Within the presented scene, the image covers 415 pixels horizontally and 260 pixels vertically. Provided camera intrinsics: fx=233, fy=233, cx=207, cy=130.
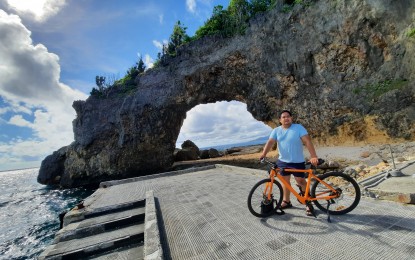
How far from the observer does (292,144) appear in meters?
5.25

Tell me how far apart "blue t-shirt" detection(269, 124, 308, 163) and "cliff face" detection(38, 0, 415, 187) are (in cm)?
1979

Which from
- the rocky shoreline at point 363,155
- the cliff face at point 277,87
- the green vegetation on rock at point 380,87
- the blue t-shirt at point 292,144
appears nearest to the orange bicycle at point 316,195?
the blue t-shirt at point 292,144

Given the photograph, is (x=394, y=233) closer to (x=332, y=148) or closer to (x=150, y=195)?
(x=150, y=195)

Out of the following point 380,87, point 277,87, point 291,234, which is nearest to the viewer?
point 291,234

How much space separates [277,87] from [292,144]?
2586 cm

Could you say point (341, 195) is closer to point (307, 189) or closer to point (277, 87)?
point (307, 189)

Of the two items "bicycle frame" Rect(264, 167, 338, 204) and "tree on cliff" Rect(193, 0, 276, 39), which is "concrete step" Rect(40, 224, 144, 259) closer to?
"bicycle frame" Rect(264, 167, 338, 204)

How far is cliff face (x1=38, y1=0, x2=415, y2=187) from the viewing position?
2014 cm

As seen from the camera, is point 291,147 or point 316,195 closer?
point 316,195

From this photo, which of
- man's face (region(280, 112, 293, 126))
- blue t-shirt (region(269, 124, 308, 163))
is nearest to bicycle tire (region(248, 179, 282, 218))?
A: blue t-shirt (region(269, 124, 308, 163))

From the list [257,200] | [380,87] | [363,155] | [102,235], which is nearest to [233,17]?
[380,87]

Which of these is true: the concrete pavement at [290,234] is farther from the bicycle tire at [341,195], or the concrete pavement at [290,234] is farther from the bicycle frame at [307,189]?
the bicycle frame at [307,189]

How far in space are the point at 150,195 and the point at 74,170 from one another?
36802mm

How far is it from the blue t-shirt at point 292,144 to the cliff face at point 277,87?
19.8 m
